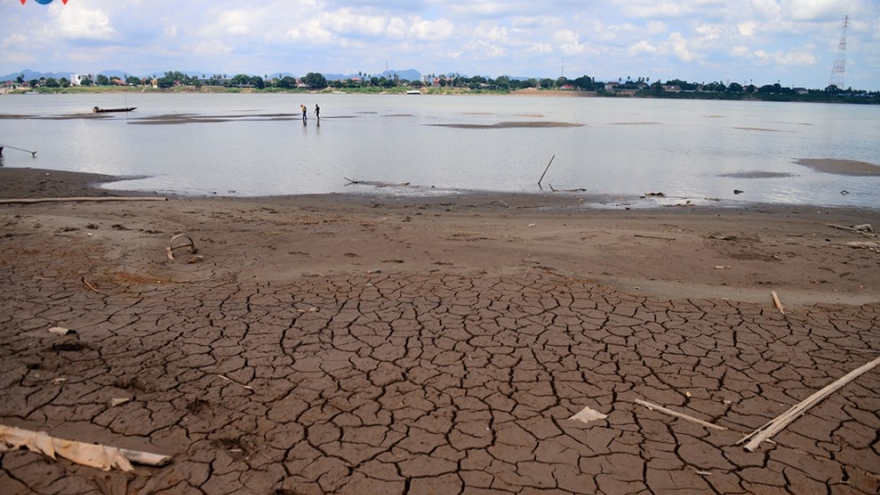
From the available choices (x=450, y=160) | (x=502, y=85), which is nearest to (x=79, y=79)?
(x=502, y=85)

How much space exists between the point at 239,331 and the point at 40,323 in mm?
2069

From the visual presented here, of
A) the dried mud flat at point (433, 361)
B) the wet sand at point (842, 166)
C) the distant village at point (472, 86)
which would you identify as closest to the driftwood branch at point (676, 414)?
the dried mud flat at point (433, 361)

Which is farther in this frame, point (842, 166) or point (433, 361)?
point (842, 166)

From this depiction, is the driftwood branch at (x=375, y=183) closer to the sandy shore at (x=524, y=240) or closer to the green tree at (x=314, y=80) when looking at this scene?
the sandy shore at (x=524, y=240)

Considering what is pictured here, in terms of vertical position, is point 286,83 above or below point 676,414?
above

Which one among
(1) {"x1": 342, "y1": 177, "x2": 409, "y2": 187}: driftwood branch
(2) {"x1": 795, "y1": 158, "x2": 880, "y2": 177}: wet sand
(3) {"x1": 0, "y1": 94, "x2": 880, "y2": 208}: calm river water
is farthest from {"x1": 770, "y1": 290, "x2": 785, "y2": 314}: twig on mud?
(2) {"x1": 795, "y1": 158, "x2": 880, "y2": 177}: wet sand

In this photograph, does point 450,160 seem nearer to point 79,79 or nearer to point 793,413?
point 793,413

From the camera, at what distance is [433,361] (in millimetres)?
5258

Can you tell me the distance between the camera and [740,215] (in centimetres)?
1440

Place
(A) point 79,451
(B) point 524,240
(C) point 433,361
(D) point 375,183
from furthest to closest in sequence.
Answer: (D) point 375,183, (B) point 524,240, (C) point 433,361, (A) point 79,451

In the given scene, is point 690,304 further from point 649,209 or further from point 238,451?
point 649,209

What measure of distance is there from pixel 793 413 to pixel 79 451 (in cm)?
514

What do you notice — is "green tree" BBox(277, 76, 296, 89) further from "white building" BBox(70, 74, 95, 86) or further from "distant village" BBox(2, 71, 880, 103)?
"white building" BBox(70, 74, 95, 86)

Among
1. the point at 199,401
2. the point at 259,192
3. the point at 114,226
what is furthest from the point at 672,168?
the point at 199,401
